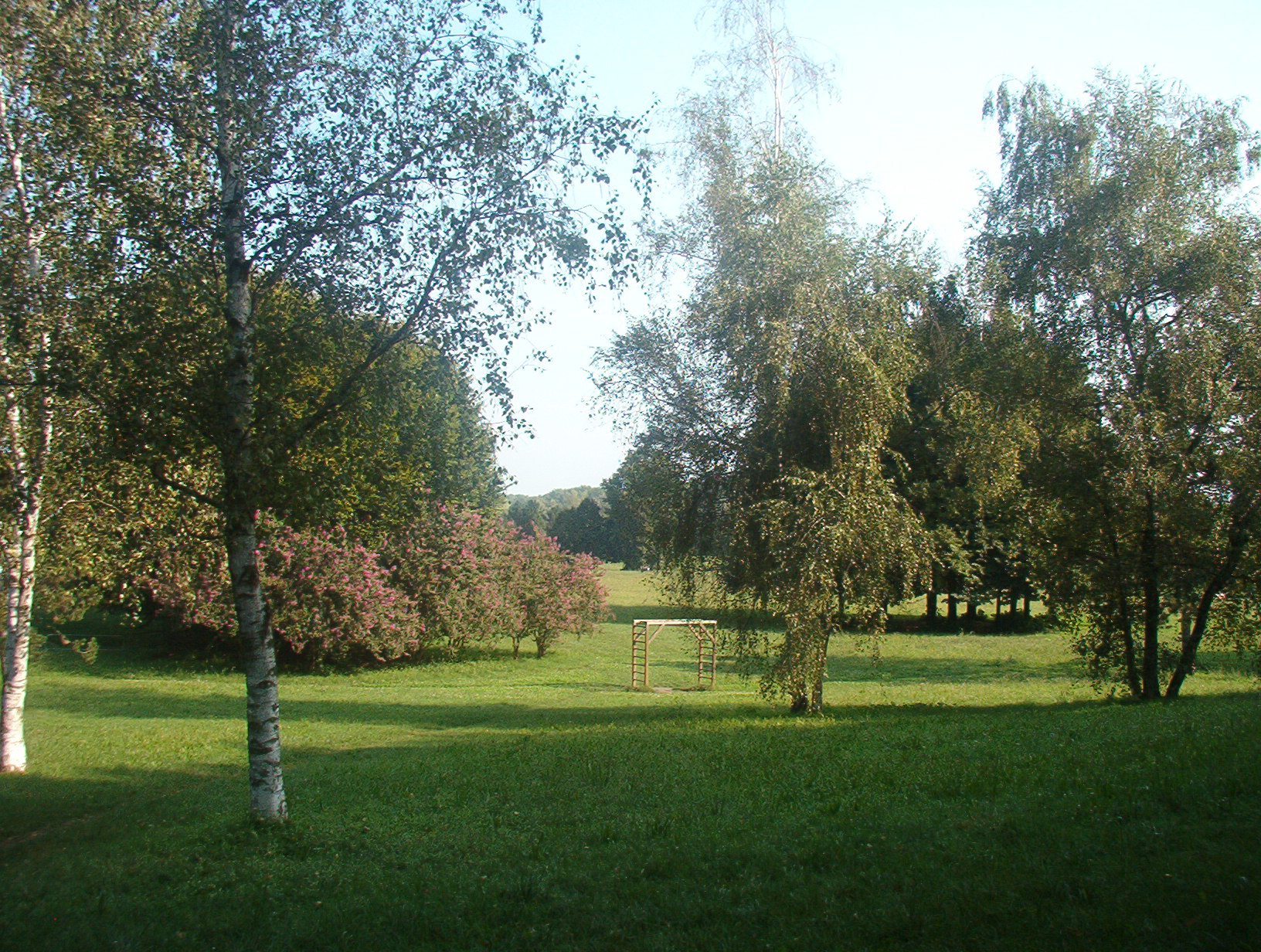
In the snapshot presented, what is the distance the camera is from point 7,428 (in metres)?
11.6

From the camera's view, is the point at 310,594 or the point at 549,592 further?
the point at 549,592

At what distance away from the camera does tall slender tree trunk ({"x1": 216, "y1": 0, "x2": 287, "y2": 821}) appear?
8656 mm

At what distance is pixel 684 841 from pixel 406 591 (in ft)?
84.2

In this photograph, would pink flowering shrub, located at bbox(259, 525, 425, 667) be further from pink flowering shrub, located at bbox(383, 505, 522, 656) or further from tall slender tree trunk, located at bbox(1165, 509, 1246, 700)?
tall slender tree trunk, located at bbox(1165, 509, 1246, 700)

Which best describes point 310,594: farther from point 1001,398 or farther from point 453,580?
point 1001,398

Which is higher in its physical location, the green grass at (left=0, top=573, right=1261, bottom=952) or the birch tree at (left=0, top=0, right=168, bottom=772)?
the birch tree at (left=0, top=0, right=168, bottom=772)

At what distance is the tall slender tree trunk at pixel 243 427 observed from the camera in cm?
866

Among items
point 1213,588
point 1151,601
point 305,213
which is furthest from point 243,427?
point 1213,588

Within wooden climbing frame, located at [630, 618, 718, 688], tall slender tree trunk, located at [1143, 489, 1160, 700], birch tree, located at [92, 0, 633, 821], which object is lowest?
wooden climbing frame, located at [630, 618, 718, 688]

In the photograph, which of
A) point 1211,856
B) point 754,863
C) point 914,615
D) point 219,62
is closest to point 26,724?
point 219,62

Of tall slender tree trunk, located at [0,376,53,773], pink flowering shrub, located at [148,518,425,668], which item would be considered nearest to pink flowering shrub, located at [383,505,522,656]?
pink flowering shrub, located at [148,518,425,668]

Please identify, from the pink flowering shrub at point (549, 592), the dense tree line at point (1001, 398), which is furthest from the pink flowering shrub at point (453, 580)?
the dense tree line at point (1001, 398)

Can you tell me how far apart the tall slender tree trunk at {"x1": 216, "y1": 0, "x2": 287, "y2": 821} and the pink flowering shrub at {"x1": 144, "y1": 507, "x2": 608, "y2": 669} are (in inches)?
615

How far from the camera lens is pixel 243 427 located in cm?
866
